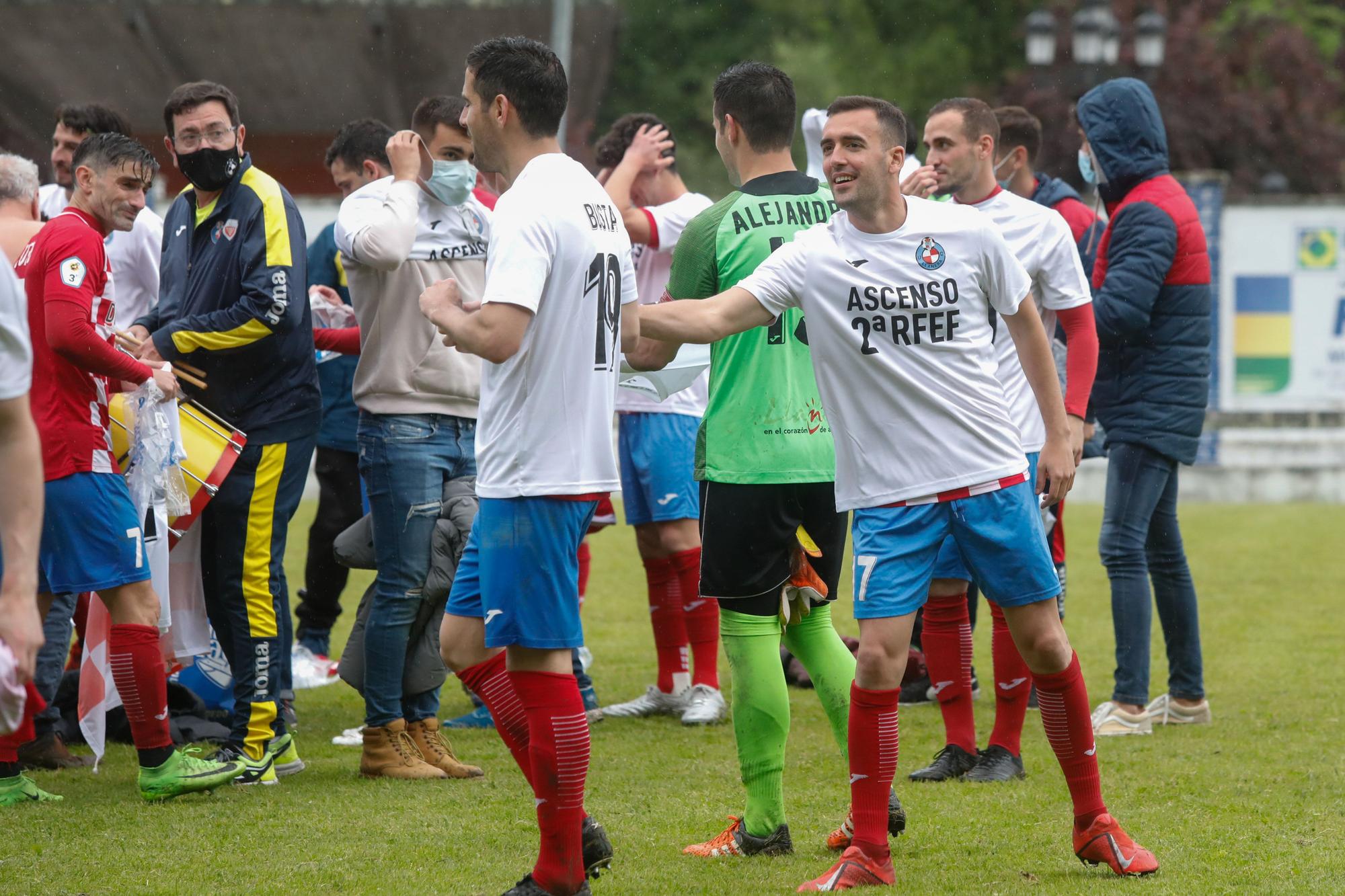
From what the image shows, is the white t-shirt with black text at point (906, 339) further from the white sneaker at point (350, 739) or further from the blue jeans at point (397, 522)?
the white sneaker at point (350, 739)

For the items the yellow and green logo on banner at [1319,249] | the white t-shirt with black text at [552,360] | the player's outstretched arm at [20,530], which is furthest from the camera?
the yellow and green logo on banner at [1319,249]

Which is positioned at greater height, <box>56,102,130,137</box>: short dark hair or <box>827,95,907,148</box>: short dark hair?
<box>56,102,130,137</box>: short dark hair

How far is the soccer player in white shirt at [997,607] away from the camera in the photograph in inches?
218

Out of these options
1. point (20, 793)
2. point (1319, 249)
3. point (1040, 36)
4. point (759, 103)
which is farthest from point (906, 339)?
point (1040, 36)

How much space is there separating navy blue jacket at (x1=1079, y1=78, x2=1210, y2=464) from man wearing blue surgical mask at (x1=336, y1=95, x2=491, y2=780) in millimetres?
2626

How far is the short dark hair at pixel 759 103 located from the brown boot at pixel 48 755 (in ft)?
11.4

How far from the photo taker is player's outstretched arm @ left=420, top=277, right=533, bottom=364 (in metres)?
3.72

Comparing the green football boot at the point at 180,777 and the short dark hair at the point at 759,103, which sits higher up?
the short dark hair at the point at 759,103

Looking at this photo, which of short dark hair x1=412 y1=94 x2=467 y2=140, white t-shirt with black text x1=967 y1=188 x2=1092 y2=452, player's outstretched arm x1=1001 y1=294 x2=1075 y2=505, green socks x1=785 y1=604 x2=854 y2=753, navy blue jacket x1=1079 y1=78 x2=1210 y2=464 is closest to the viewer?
player's outstretched arm x1=1001 y1=294 x2=1075 y2=505

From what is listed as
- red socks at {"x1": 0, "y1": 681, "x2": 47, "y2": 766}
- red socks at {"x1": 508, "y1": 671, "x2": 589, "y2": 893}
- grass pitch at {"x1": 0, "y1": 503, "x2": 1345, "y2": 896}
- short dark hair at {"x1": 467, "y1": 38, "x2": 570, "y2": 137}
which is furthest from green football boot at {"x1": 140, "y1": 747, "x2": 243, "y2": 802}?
short dark hair at {"x1": 467, "y1": 38, "x2": 570, "y2": 137}

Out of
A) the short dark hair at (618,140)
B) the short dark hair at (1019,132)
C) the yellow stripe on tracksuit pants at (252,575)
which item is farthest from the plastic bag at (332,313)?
the short dark hair at (1019,132)

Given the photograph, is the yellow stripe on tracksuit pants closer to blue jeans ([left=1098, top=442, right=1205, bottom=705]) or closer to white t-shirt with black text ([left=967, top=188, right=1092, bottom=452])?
white t-shirt with black text ([left=967, top=188, right=1092, bottom=452])

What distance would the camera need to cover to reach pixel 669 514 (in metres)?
6.96

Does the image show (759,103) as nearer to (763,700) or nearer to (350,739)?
(763,700)
